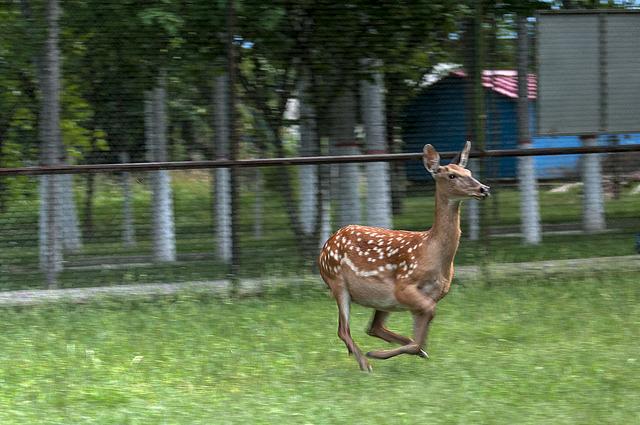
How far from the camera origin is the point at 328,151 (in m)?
10.5

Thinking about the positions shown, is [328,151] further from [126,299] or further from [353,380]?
[353,380]

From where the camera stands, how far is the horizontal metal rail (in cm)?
992

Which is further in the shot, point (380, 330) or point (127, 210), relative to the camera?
point (127, 210)

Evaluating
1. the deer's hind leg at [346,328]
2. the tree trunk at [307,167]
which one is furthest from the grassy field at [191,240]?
the deer's hind leg at [346,328]

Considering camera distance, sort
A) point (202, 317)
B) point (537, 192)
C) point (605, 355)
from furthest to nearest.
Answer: point (537, 192) < point (202, 317) < point (605, 355)

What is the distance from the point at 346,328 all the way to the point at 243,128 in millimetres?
3728

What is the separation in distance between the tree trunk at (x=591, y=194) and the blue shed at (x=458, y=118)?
0.68 metres

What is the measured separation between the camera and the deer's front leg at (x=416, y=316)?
684 centimetres

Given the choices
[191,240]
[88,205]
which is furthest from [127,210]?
[191,240]

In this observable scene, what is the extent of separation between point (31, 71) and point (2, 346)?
3.29m

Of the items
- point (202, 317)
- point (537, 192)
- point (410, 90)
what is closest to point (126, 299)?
point (202, 317)

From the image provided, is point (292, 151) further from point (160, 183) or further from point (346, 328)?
point (346, 328)

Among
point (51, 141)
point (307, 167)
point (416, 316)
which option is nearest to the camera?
point (416, 316)

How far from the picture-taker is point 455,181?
23.5 ft
